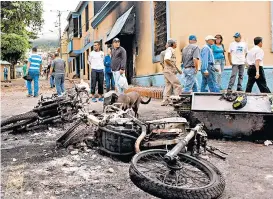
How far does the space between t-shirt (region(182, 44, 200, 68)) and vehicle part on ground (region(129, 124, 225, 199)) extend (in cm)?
421

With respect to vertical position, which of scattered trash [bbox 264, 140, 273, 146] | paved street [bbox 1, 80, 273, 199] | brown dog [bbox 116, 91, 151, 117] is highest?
brown dog [bbox 116, 91, 151, 117]

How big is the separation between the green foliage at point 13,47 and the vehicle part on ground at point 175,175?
27.5 meters

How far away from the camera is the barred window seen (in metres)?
11.4

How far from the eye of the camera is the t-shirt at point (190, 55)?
759 centimetres

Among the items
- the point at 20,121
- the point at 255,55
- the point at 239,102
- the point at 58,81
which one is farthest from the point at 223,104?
the point at 58,81

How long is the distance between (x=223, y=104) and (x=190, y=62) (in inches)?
103

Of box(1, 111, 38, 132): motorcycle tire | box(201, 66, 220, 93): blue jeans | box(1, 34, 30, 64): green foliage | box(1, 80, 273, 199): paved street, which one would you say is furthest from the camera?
box(1, 34, 30, 64): green foliage

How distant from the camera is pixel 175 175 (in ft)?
10.0

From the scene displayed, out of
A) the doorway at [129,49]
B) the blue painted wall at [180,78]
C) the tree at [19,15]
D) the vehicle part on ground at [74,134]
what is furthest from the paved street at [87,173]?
the tree at [19,15]

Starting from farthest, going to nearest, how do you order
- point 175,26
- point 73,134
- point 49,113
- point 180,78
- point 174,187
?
1. point 175,26
2. point 180,78
3. point 49,113
4. point 73,134
5. point 174,187

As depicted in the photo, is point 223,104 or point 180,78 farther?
point 180,78

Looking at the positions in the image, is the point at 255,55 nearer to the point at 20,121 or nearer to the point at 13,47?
the point at 20,121

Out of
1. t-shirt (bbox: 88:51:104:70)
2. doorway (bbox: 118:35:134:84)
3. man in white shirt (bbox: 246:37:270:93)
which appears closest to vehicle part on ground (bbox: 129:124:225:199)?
man in white shirt (bbox: 246:37:270:93)

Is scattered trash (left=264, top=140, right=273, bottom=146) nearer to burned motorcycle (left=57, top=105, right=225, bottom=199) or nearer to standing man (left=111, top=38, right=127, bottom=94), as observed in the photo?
burned motorcycle (left=57, top=105, right=225, bottom=199)
